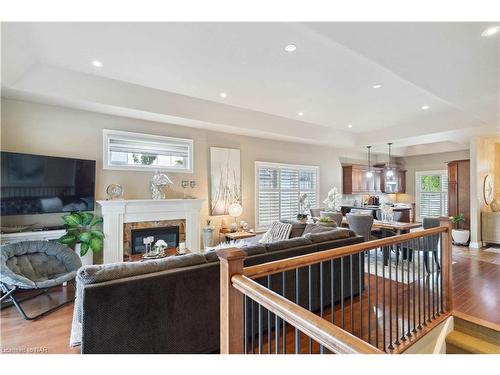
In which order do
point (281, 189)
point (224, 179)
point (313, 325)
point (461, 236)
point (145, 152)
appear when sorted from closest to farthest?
point (313, 325), point (145, 152), point (224, 179), point (461, 236), point (281, 189)

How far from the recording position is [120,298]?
6.06 ft

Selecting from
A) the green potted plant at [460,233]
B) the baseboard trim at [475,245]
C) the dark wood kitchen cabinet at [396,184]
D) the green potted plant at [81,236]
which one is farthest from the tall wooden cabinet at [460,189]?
the green potted plant at [81,236]

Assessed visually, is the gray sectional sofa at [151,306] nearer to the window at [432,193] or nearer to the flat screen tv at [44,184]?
the flat screen tv at [44,184]

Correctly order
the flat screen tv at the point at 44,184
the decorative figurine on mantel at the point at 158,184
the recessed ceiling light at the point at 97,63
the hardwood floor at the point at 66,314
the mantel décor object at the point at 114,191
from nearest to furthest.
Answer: the hardwood floor at the point at 66,314 → the recessed ceiling light at the point at 97,63 → the flat screen tv at the point at 44,184 → the mantel décor object at the point at 114,191 → the decorative figurine on mantel at the point at 158,184

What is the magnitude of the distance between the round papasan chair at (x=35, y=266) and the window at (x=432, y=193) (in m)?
10.5

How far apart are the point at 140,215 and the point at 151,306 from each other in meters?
2.94

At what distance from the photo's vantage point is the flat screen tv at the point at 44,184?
3521 millimetres

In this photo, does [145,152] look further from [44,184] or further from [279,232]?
[279,232]

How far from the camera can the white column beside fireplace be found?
14.0 feet

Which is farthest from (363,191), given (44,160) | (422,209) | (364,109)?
(44,160)

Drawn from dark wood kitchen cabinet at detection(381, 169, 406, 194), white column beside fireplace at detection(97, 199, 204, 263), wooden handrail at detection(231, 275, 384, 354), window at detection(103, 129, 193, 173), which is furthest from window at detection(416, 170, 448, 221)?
wooden handrail at detection(231, 275, 384, 354)

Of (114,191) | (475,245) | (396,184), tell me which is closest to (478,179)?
(475,245)

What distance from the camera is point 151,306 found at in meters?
1.95

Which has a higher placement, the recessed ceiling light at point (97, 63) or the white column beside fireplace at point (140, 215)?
the recessed ceiling light at point (97, 63)
